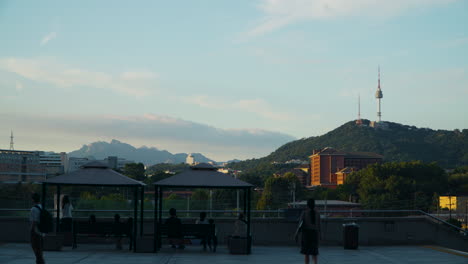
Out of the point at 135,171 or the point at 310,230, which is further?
the point at 135,171

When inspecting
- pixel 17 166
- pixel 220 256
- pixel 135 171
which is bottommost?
pixel 220 256

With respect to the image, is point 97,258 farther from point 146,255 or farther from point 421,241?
point 421,241

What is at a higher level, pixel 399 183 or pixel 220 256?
pixel 399 183

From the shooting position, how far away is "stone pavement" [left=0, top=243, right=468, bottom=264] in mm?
14962

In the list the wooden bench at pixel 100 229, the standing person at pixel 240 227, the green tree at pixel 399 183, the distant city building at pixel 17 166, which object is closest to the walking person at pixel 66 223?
the wooden bench at pixel 100 229

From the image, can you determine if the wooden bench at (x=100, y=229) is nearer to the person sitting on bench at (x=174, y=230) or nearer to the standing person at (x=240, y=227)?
the person sitting on bench at (x=174, y=230)

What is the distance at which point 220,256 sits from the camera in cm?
1645

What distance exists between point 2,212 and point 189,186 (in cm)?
698

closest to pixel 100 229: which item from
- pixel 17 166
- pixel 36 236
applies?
pixel 36 236

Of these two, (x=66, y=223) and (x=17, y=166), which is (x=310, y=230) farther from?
(x=17, y=166)

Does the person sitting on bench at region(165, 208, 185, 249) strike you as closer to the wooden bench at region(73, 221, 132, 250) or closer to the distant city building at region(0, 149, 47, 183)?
the wooden bench at region(73, 221, 132, 250)

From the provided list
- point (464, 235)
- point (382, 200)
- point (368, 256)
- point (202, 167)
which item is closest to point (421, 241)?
point (464, 235)

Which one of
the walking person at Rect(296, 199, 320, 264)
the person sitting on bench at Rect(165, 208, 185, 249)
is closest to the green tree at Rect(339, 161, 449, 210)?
the person sitting on bench at Rect(165, 208, 185, 249)

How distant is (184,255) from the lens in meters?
16.5
